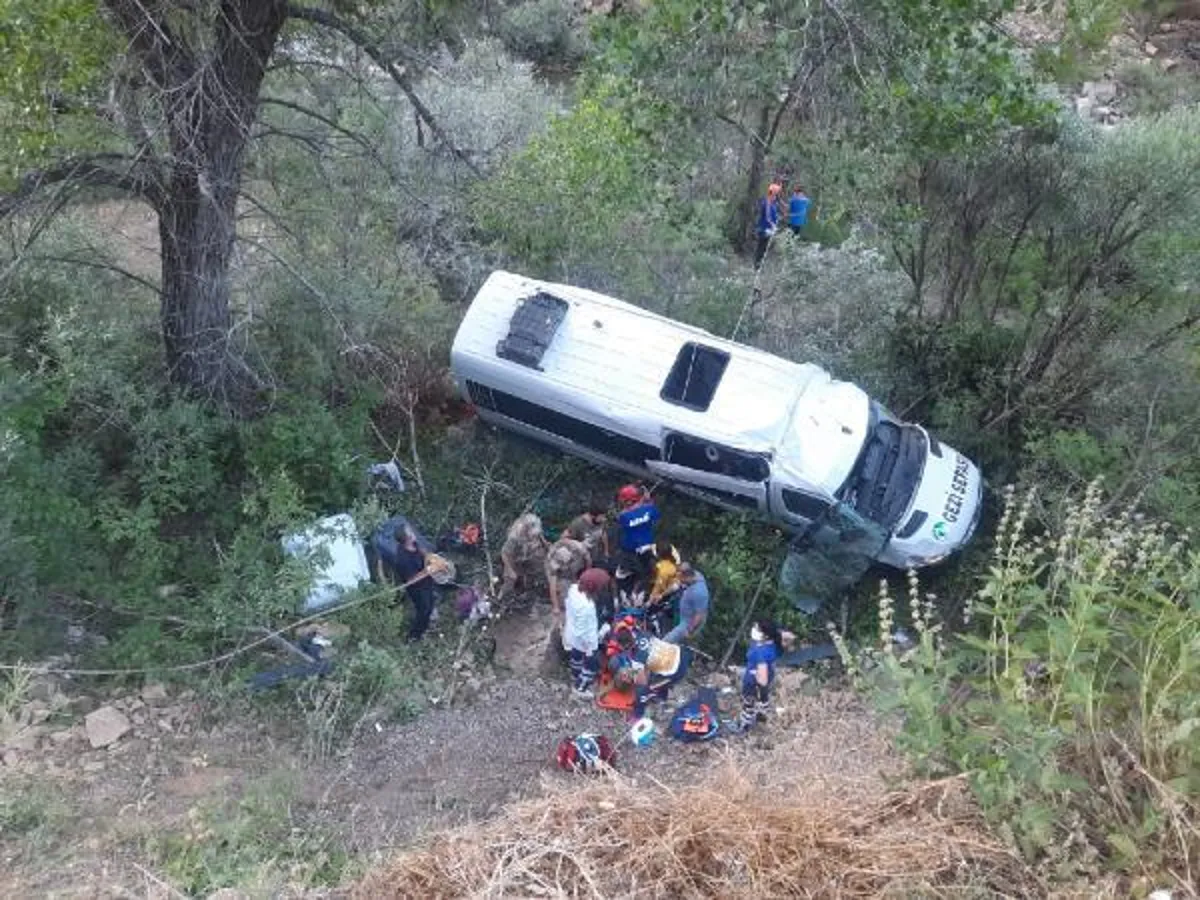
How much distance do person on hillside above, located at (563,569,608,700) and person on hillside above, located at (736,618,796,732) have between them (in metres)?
1.14

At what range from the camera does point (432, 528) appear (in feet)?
33.1

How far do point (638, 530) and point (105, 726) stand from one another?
4236 millimetres

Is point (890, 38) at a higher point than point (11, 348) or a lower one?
higher

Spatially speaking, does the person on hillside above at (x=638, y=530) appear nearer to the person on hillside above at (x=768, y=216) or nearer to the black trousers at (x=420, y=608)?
the black trousers at (x=420, y=608)

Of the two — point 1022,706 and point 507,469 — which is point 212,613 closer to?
point 507,469

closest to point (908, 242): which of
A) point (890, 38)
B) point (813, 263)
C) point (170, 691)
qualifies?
point (813, 263)

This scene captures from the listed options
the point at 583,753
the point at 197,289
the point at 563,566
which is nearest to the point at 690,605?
the point at 563,566

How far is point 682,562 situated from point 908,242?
3.70 metres

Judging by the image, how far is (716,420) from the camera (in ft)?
30.6

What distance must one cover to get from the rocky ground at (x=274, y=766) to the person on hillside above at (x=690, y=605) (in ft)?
1.85

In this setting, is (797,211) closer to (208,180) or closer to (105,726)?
(208,180)

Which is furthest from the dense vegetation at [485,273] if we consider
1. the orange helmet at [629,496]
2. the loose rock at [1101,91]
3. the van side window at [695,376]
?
the loose rock at [1101,91]

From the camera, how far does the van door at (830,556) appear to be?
9109mm

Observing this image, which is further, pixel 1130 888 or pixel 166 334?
pixel 166 334
